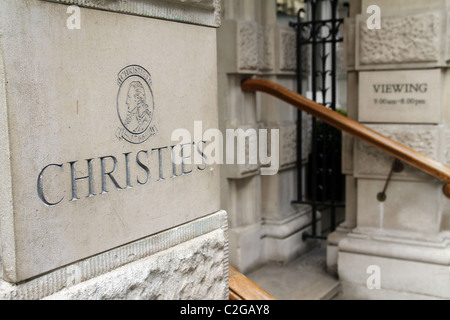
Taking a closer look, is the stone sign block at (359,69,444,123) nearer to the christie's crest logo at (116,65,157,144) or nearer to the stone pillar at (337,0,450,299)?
the stone pillar at (337,0,450,299)

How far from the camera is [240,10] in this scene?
Answer: 4344 mm

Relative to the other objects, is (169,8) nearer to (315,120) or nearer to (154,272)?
(154,272)

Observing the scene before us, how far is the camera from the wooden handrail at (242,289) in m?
2.25

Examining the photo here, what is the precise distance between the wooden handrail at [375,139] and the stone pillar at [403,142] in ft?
0.77

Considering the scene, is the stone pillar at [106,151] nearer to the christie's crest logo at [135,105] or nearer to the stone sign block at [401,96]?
the christie's crest logo at [135,105]

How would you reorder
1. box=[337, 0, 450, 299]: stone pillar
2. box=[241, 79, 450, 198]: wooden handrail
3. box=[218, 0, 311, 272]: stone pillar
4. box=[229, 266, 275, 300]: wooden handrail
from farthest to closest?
box=[218, 0, 311, 272]: stone pillar < box=[337, 0, 450, 299]: stone pillar < box=[241, 79, 450, 198]: wooden handrail < box=[229, 266, 275, 300]: wooden handrail

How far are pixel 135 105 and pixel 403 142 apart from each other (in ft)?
8.89

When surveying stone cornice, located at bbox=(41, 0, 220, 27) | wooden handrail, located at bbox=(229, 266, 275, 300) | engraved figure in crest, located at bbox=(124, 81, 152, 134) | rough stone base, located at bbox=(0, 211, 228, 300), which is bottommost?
wooden handrail, located at bbox=(229, 266, 275, 300)

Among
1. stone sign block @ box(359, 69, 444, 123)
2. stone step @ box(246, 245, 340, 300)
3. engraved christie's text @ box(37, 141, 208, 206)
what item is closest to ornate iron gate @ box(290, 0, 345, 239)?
stone step @ box(246, 245, 340, 300)

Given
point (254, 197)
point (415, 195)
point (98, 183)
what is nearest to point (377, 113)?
point (415, 195)

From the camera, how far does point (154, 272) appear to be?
1.91 meters

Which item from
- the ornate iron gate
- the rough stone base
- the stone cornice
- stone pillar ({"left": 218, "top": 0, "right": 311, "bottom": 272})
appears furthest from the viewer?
the ornate iron gate

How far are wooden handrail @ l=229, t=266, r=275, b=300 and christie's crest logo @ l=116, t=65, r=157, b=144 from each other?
81 centimetres

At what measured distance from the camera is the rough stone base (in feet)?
5.18
